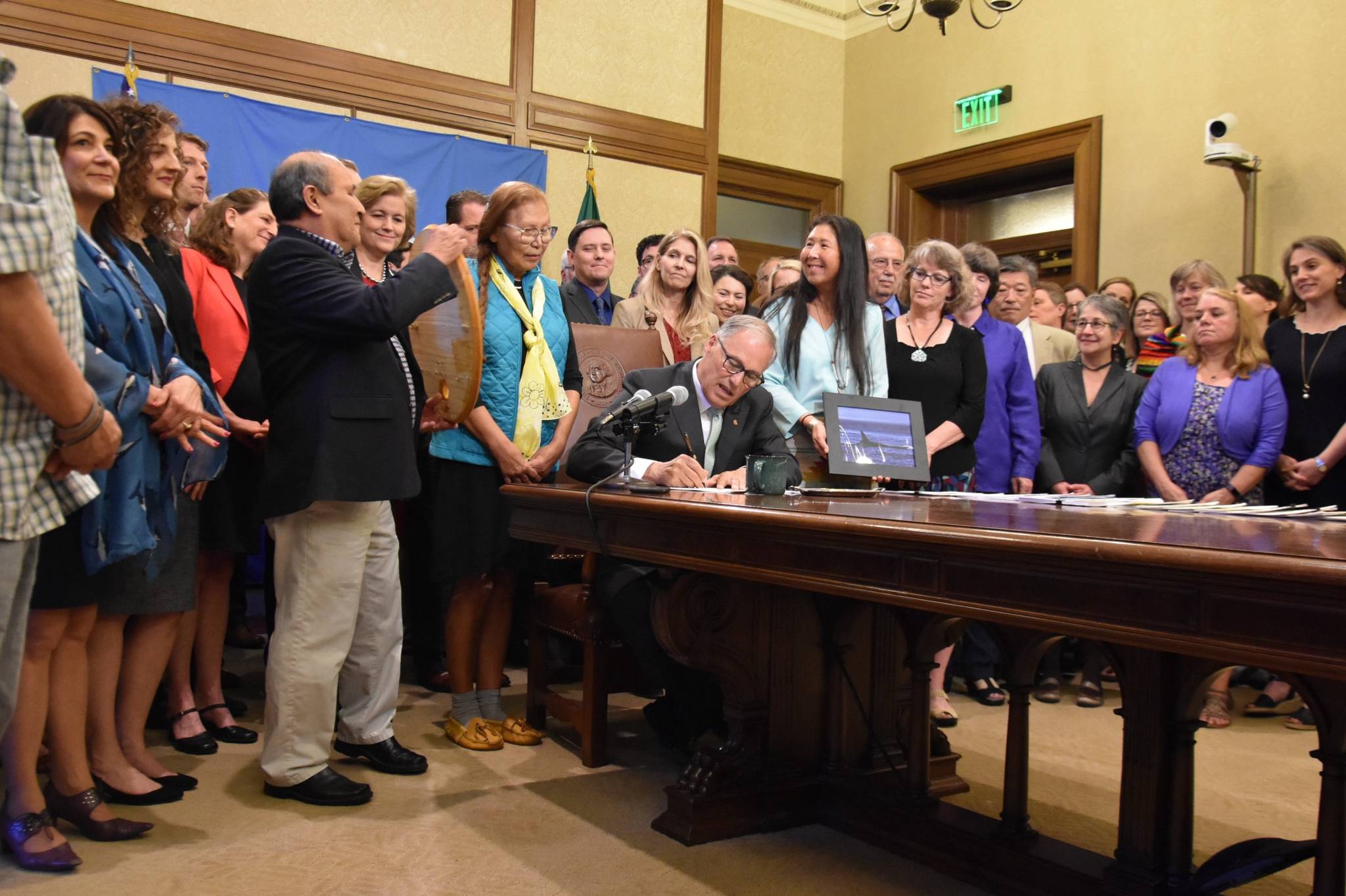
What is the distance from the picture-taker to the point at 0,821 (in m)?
2.17

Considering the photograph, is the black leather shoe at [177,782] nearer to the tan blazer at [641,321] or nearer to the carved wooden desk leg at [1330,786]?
the tan blazer at [641,321]

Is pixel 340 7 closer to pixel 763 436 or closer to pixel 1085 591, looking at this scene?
pixel 763 436

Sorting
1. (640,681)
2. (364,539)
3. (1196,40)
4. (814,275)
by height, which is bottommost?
(640,681)

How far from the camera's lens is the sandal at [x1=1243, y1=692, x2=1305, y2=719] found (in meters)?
3.90

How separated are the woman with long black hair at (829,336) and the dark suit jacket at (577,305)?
38.5 inches

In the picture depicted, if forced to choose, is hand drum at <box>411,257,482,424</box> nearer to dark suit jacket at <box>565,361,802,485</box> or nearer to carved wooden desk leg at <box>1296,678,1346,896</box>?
dark suit jacket at <box>565,361,802,485</box>

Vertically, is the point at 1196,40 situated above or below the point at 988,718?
above

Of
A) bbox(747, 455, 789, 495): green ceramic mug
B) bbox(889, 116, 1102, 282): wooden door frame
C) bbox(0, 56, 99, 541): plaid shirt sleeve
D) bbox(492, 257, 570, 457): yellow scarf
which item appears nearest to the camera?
bbox(0, 56, 99, 541): plaid shirt sleeve

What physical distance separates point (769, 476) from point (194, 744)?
1.68 metres

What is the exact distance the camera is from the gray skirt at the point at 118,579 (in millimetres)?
2176

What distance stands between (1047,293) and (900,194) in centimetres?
353

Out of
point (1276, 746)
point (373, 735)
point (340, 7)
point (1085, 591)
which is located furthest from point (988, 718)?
point (340, 7)

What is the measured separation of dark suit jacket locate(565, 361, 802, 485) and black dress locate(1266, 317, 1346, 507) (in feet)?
7.03

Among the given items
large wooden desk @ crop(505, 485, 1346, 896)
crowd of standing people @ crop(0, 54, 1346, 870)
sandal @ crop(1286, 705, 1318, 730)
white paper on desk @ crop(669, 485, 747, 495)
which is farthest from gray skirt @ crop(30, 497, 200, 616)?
sandal @ crop(1286, 705, 1318, 730)
